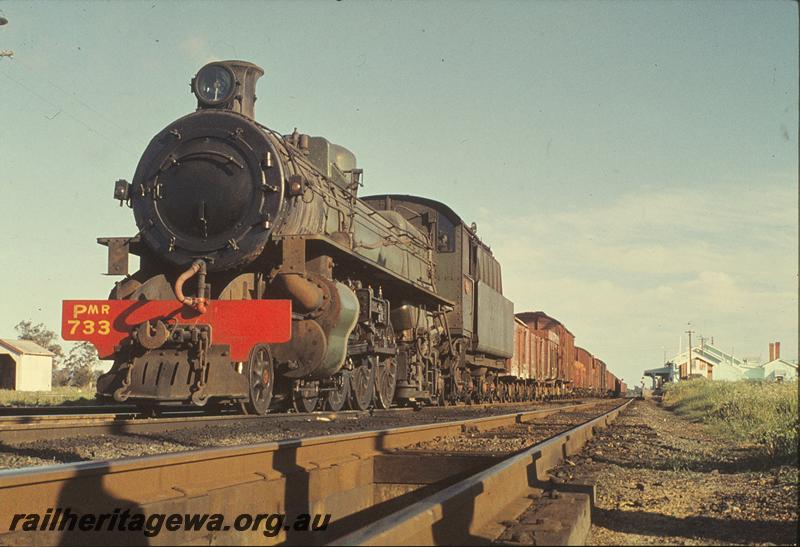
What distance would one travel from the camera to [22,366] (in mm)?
38250

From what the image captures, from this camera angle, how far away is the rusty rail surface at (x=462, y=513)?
247cm

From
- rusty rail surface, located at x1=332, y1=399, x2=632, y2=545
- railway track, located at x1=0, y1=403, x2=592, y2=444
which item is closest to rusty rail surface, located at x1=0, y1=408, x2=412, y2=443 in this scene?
railway track, located at x1=0, y1=403, x2=592, y2=444

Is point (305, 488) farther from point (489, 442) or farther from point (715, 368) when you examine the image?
point (715, 368)

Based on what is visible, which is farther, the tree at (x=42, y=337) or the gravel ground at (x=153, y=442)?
the tree at (x=42, y=337)

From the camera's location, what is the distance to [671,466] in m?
6.28

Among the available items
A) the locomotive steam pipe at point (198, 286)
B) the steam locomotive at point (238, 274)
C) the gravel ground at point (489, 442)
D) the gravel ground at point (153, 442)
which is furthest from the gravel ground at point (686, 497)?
the locomotive steam pipe at point (198, 286)

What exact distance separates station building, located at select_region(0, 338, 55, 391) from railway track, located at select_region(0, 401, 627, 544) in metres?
36.2

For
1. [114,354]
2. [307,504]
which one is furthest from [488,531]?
[114,354]

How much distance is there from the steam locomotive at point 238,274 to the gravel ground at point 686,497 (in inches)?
138

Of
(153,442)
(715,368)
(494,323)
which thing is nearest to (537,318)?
(494,323)

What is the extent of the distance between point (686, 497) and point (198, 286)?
5.83 metres

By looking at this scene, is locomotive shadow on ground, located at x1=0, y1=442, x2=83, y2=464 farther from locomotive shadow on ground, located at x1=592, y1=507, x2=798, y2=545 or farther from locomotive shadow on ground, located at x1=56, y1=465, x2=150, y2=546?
locomotive shadow on ground, located at x1=592, y1=507, x2=798, y2=545

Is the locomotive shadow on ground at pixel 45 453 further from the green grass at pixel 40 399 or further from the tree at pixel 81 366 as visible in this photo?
the tree at pixel 81 366

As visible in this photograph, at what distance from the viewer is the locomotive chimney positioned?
32.3 feet
